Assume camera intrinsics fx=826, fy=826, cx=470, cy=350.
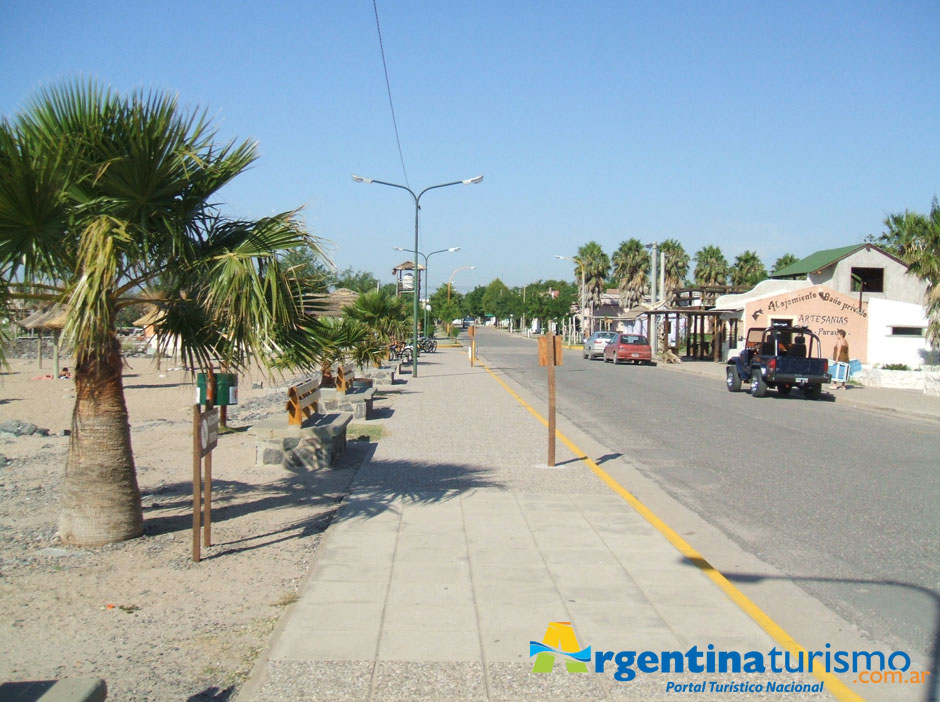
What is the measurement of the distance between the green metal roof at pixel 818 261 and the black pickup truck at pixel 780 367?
25.0 metres

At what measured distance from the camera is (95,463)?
6672 mm

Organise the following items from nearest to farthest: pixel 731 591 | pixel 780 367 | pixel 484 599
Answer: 1. pixel 484 599
2. pixel 731 591
3. pixel 780 367

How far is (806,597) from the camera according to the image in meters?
5.84

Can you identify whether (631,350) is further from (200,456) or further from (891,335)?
(200,456)

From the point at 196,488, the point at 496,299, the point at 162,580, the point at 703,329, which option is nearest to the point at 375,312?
Result: the point at 196,488

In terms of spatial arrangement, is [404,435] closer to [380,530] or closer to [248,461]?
[248,461]

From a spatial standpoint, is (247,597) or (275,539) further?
(275,539)

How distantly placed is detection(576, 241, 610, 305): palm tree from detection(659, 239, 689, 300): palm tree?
20.0 feet

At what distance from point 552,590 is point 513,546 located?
116 cm

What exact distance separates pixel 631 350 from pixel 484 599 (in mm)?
34547

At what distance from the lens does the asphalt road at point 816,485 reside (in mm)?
6012

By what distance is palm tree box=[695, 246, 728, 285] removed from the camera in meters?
68.9

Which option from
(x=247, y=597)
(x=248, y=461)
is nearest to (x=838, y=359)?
(x=248, y=461)

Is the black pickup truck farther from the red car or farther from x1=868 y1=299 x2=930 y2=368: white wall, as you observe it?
the red car
